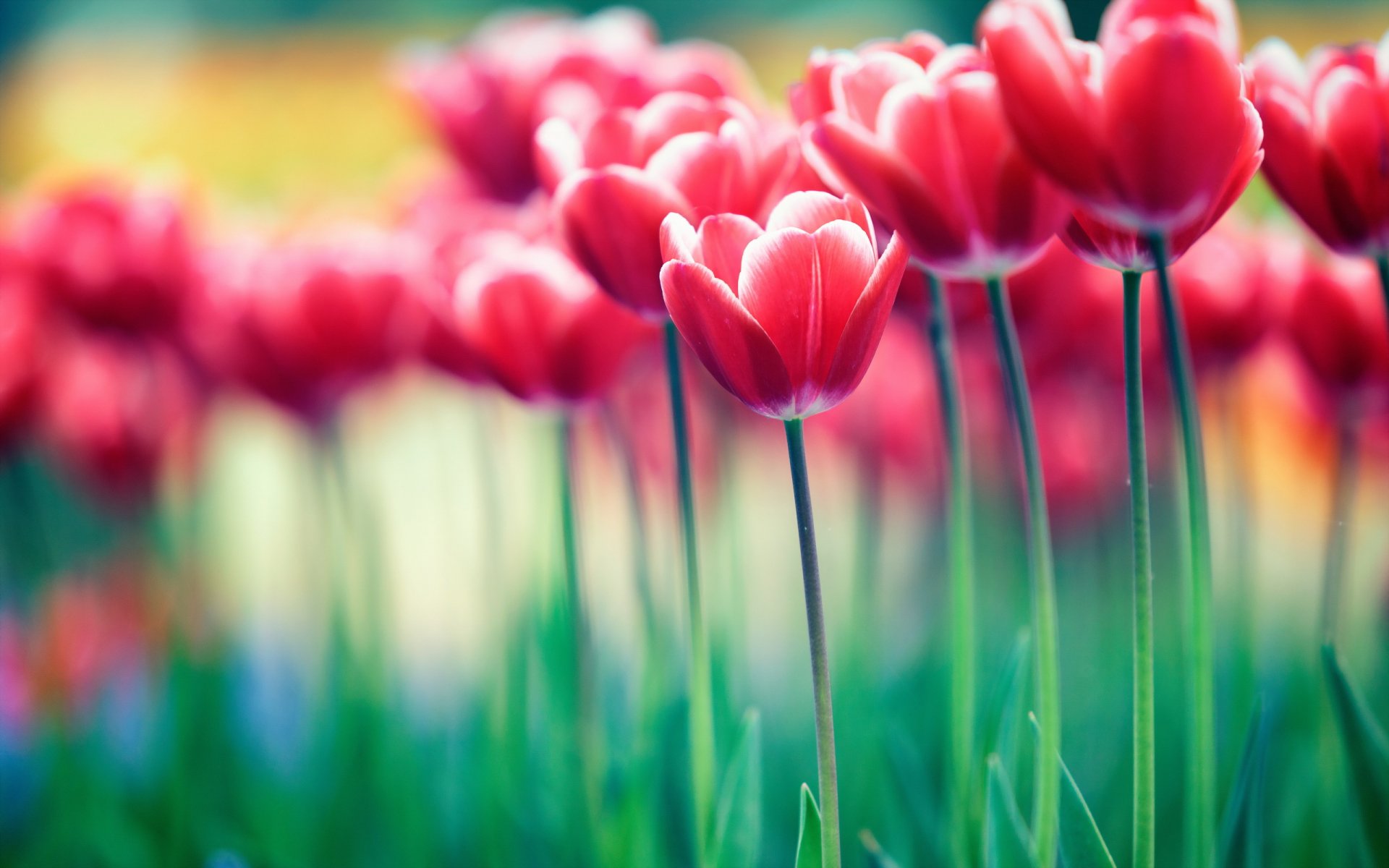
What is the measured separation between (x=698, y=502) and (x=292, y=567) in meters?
0.41

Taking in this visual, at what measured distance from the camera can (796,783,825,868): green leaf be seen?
0.26 m

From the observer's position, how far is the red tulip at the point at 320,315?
1.61 feet

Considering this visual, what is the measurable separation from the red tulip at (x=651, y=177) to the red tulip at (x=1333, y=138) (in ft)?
0.45

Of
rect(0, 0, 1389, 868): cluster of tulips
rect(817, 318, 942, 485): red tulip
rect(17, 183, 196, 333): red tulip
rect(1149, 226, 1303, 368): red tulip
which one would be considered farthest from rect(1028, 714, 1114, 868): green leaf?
rect(17, 183, 196, 333): red tulip

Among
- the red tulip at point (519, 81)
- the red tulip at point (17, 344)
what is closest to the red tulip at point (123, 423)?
the red tulip at point (17, 344)

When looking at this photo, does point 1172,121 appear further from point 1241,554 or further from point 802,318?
point 1241,554

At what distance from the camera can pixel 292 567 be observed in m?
0.92

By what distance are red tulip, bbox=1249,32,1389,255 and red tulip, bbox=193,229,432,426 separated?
0.33 m

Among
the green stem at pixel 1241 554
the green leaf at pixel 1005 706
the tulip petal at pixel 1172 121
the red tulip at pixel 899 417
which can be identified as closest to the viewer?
the tulip petal at pixel 1172 121

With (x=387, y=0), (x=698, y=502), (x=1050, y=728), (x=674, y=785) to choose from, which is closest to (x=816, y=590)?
(x=1050, y=728)

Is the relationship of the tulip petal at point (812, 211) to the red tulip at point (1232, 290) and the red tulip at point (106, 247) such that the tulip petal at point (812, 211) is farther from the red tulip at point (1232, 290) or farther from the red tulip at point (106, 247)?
the red tulip at point (106, 247)

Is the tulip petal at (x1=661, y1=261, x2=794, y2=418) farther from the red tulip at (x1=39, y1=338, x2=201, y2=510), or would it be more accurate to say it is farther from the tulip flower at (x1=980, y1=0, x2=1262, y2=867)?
the red tulip at (x1=39, y1=338, x2=201, y2=510)

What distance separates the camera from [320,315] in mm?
502

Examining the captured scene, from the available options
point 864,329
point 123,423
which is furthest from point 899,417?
point 123,423
